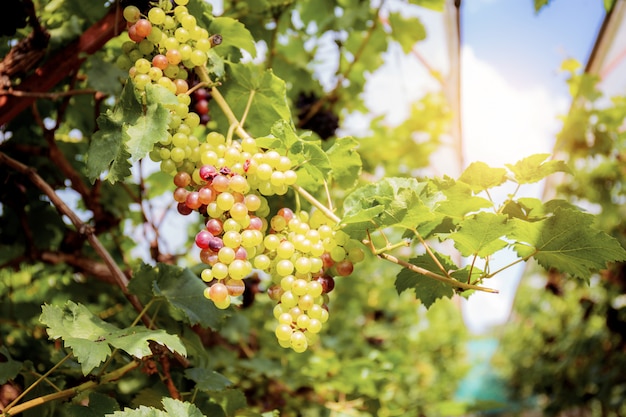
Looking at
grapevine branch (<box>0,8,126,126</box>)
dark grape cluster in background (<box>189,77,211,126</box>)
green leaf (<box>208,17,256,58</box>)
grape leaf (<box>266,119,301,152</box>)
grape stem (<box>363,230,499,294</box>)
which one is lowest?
grape stem (<box>363,230,499,294</box>)

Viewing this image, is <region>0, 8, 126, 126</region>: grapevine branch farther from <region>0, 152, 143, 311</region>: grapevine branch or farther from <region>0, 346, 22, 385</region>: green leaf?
<region>0, 346, 22, 385</region>: green leaf

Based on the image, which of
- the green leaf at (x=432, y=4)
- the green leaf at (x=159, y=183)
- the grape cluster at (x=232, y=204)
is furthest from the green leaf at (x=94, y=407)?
the green leaf at (x=432, y=4)

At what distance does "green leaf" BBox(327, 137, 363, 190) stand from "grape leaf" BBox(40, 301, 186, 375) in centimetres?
35

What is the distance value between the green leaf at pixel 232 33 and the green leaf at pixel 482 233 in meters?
0.46

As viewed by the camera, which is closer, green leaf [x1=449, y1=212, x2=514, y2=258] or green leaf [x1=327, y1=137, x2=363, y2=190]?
green leaf [x1=449, y1=212, x2=514, y2=258]

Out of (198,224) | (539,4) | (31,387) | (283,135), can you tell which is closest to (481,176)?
(283,135)

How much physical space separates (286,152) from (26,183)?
2.31 feet

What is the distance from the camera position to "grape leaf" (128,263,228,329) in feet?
→ 2.69

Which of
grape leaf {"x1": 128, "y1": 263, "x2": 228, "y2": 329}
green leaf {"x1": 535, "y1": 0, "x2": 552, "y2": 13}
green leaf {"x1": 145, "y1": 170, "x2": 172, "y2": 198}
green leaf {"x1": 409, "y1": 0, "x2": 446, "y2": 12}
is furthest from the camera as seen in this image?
green leaf {"x1": 145, "y1": 170, "x2": 172, "y2": 198}

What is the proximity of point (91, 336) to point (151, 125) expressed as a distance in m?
0.29

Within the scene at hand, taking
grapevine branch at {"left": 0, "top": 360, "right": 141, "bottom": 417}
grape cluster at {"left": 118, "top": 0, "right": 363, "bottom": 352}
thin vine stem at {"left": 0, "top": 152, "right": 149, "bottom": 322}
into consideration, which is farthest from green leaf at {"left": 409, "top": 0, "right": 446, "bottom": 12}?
grapevine branch at {"left": 0, "top": 360, "right": 141, "bottom": 417}

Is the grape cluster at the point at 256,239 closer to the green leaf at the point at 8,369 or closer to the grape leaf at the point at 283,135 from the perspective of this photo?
the grape leaf at the point at 283,135

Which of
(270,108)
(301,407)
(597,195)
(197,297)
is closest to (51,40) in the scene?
(270,108)

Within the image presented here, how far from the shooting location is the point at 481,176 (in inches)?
29.3
